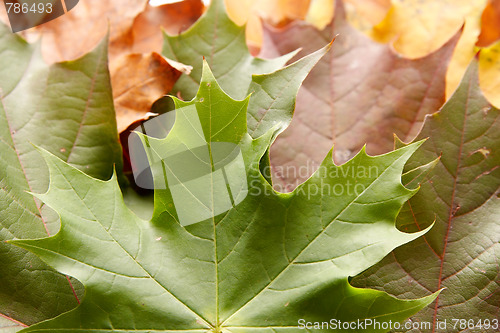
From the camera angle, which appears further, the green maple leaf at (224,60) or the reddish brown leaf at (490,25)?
the reddish brown leaf at (490,25)

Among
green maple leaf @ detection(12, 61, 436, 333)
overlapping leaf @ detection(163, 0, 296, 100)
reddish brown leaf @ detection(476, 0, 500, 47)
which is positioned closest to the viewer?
green maple leaf @ detection(12, 61, 436, 333)

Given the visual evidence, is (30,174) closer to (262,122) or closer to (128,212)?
(128,212)

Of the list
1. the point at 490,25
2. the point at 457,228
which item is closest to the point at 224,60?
the point at 457,228

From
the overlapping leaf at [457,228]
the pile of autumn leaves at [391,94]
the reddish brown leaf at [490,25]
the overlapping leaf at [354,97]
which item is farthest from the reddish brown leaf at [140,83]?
the reddish brown leaf at [490,25]

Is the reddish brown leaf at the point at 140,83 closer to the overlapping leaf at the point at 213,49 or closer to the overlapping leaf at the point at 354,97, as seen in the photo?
the overlapping leaf at the point at 213,49

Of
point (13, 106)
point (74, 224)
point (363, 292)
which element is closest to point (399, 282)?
point (363, 292)

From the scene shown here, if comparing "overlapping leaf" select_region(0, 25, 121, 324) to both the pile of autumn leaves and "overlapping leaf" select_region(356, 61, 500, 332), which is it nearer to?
the pile of autumn leaves

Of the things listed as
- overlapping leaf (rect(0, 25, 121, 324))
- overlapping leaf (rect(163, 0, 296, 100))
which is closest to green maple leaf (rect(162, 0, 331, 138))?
overlapping leaf (rect(163, 0, 296, 100))
